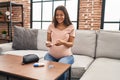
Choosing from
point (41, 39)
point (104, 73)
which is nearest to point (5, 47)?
point (41, 39)

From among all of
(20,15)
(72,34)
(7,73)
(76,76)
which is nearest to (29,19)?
(20,15)

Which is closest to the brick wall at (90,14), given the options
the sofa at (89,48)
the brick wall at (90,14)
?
the brick wall at (90,14)

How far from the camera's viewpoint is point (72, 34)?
6.39ft

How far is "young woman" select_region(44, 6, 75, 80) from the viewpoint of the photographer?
1.90 m

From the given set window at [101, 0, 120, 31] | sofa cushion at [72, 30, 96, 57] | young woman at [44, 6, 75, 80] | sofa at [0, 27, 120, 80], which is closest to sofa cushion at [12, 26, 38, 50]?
sofa at [0, 27, 120, 80]

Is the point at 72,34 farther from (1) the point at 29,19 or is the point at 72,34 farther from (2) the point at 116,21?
(1) the point at 29,19

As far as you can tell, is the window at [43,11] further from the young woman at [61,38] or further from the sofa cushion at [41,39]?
the young woman at [61,38]

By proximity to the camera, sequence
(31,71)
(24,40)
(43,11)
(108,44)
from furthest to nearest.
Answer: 1. (43,11)
2. (24,40)
3. (108,44)
4. (31,71)

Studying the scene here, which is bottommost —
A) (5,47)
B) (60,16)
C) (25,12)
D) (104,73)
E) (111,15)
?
(104,73)

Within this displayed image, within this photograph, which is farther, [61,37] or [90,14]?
[90,14]

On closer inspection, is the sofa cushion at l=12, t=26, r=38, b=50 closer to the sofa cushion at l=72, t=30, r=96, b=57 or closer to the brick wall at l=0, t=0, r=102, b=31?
the sofa cushion at l=72, t=30, r=96, b=57

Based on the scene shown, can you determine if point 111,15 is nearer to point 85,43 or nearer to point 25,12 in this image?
point 85,43

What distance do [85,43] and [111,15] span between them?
893mm

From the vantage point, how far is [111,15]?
9.60ft
